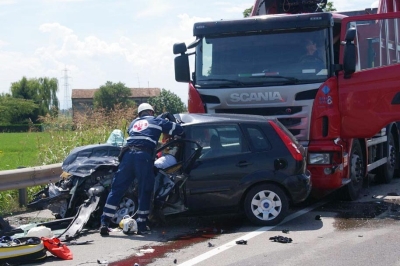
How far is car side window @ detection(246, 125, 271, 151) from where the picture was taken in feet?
29.4

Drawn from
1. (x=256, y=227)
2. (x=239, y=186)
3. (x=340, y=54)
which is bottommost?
(x=256, y=227)

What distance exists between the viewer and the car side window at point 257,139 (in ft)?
29.4

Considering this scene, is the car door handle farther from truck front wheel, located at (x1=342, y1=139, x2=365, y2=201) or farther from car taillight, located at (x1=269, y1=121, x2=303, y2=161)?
truck front wheel, located at (x1=342, y1=139, x2=365, y2=201)

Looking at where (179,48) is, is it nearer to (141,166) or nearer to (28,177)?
(141,166)

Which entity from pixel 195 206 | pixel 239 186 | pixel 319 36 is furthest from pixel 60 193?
pixel 319 36

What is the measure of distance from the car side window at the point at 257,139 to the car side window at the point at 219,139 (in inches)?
5.3

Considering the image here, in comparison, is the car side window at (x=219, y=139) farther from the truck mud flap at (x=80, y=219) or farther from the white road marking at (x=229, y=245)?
the truck mud flap at (x=80, y=219)

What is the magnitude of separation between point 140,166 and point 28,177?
3133 mm

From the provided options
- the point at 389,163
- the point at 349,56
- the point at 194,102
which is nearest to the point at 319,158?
the point at 349,56

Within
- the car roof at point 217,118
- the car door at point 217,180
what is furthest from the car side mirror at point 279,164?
the car roof at point 217,118

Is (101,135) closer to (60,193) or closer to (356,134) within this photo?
(60,193)

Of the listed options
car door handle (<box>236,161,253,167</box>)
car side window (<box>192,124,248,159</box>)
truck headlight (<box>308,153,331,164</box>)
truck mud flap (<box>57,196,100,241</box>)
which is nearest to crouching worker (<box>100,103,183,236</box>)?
truck mud flap (<box>57,196,100,241</box>)

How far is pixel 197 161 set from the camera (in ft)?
29.1

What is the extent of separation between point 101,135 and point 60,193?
17.8ft
